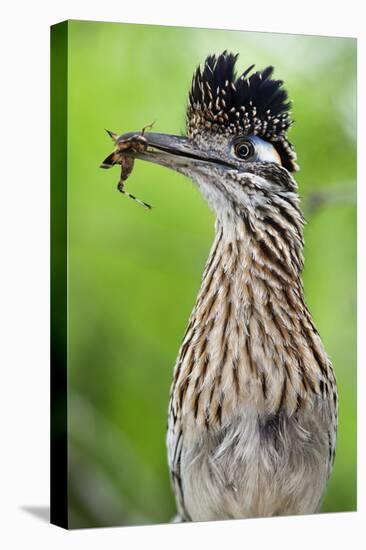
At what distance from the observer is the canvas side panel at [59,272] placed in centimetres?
574

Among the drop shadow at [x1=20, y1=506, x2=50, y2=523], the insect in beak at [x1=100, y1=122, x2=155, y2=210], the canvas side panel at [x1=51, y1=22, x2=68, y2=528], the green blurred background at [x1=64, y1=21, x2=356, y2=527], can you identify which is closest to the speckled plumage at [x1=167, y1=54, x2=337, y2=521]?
the green blurred background at [x1=64, y1=21, x2=356, y2=527]

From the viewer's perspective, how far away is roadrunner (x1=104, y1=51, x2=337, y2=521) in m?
5.82

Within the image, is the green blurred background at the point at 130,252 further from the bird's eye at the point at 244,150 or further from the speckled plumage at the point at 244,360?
the bird's eye at the point at 244,150

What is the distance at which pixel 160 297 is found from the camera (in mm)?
5996

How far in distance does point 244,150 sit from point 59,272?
1159mm

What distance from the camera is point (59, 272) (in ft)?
19.1

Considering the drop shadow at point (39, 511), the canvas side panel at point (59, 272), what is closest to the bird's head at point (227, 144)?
the canvas side panel at point (59, 272)

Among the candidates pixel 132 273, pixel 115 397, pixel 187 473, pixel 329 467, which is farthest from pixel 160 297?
pixel 329 467

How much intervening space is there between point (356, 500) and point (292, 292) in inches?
55.8

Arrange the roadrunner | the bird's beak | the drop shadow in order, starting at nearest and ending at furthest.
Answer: the bird's beak
the roadrunner
the drop shadow

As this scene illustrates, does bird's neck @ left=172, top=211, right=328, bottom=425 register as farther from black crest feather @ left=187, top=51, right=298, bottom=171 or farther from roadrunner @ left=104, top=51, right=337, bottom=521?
black crest feather @ left=187, top=51, right=298, bottom=171

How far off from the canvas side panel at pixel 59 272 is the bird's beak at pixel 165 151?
11.1 inches

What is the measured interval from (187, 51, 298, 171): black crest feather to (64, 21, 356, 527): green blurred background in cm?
8

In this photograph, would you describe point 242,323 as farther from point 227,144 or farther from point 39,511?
point 39,511
